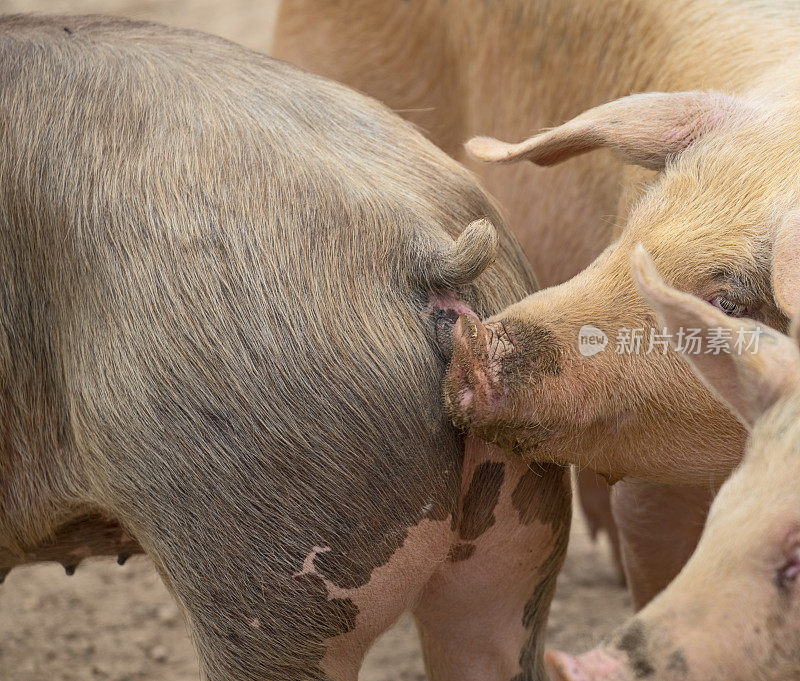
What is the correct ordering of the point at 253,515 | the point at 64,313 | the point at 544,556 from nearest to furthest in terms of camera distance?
the point at 253,515 → the point at 64,313 → the point at 544,556

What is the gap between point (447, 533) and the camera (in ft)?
6.81

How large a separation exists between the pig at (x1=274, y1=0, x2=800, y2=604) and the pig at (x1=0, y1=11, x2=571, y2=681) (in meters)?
0.66

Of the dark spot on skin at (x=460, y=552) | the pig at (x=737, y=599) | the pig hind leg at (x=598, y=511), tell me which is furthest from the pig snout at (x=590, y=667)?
the pig hind leg at (x=598, y=511)

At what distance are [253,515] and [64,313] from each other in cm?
54

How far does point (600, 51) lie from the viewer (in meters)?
3.25

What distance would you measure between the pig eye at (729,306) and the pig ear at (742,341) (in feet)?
1.43

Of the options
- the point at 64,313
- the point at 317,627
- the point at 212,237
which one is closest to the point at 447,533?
the point at 317,627

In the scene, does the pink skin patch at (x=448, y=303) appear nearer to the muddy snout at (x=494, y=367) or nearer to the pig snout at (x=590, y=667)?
the muddy snout at (x=494, y=367)

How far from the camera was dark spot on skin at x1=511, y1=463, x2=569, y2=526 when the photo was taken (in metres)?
2.21

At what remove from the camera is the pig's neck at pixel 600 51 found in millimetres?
2803

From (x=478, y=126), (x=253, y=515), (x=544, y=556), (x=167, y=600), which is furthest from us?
(x=167, y=600)

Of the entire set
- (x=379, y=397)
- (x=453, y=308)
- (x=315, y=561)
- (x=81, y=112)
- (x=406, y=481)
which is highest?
(x=81, y=112)

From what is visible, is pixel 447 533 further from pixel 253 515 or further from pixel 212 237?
pixel 212 237

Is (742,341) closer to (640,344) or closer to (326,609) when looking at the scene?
(640,344)
